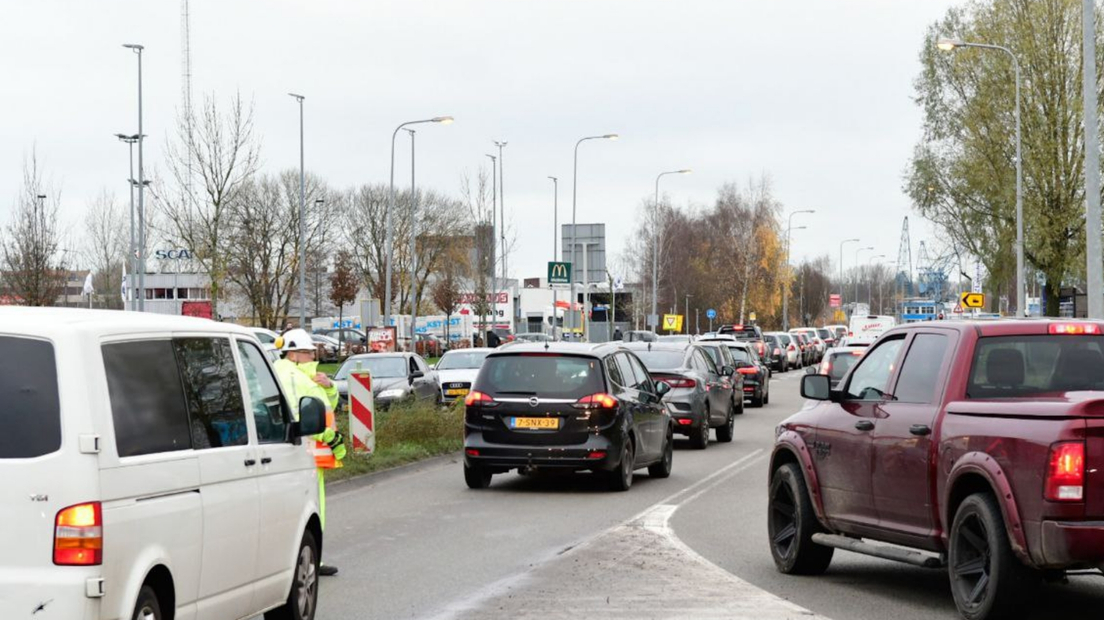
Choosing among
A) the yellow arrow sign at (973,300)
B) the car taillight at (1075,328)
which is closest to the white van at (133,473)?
the car taillight at (1075,328)

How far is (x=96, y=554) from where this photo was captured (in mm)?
6004

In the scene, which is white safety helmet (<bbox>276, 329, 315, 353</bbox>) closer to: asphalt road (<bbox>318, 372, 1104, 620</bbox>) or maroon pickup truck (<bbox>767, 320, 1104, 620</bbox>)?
asphalt road (<bbox>318, 372, 1104, 620</bbox>)

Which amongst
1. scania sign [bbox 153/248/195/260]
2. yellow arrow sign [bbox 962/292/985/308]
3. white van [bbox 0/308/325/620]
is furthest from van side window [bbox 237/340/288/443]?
yellow arrow sign [bbox 962/292/985/308]

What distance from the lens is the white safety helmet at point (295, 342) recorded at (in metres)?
11.6

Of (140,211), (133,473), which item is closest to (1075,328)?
(133,473)

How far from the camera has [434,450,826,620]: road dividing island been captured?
9398 millimetres

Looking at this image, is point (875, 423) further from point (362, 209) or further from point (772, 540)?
point (362, 209)

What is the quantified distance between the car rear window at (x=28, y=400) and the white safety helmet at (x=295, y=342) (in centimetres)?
535

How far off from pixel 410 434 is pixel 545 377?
20.1ft

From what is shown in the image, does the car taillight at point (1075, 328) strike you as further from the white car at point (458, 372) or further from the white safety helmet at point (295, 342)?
the white car at point (458, 372)

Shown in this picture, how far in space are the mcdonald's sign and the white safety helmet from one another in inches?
1319

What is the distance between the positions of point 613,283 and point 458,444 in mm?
44304

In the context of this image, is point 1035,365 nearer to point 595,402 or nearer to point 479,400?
point 595,402

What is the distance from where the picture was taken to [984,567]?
8.59 m
